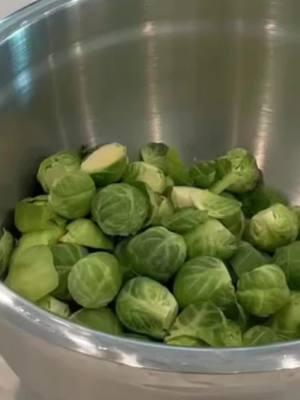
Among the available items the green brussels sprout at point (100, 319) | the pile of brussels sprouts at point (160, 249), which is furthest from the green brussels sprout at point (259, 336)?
the green brussels sprout at point (100, 319)

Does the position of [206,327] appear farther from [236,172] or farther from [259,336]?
[236,172]

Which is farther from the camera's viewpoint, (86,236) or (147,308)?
(86,236)

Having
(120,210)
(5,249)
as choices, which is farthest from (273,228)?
(5,249)

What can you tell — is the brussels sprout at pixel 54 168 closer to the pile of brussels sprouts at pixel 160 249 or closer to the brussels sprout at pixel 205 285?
the pile of brussels sprouts at pixel 160 249

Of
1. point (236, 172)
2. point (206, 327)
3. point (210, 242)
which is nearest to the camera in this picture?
point (206, 327)

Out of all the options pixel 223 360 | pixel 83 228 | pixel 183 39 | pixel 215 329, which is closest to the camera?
pixel 223 360

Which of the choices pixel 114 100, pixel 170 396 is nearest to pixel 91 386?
pixel 170 396

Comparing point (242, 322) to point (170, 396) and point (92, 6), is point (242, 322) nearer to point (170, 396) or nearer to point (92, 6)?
point (170, 396)
